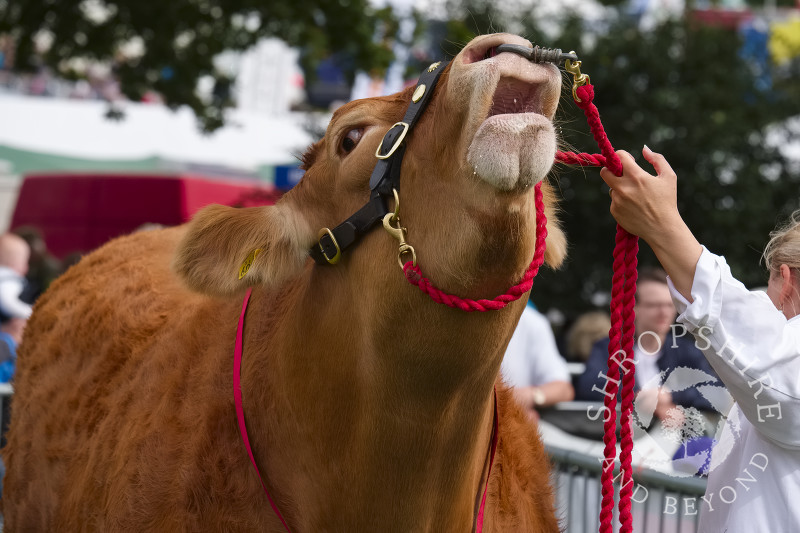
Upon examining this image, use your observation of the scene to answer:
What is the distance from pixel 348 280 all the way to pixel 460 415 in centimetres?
45

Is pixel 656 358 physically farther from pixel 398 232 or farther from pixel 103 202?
pixel 103 202

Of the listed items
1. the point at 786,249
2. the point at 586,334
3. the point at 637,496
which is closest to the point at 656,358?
the point at 637,496

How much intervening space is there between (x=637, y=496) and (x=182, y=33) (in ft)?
22.1

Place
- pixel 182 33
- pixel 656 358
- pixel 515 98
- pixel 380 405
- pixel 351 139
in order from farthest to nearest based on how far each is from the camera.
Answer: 1. pixel 182 33
2. pixel 656 358
3. pixel 351 139
4. pixel 380 405
5. pixel 515 98

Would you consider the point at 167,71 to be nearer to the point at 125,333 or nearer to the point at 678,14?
the point at 125,333

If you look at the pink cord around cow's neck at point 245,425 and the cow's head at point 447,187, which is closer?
the cow's head at point 447,187

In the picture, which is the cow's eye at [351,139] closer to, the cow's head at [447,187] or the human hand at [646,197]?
the cow's head at [447,187]

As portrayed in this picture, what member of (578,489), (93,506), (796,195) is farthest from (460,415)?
(796,195)

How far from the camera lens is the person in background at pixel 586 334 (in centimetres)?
758

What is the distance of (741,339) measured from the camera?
206 centimetres

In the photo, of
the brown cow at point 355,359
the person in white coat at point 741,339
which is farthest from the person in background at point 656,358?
the person in white coat at point 741,339

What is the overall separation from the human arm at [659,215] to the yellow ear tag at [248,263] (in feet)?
3.10

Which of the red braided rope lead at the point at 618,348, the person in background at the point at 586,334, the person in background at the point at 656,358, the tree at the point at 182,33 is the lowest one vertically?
the person in background at the point at 586,334

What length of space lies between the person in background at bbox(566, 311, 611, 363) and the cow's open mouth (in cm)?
574
